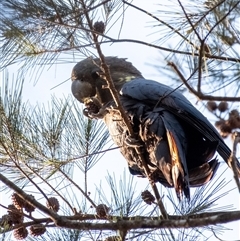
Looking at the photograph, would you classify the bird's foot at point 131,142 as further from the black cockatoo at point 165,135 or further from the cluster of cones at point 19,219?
the cluster of cones at point 19,219

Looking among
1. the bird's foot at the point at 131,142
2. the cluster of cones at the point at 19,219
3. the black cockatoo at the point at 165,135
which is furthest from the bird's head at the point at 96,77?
the cluster of cones at the point at 19,219

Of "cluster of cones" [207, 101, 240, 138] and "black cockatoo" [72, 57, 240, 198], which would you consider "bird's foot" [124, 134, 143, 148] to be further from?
"cluster of cones" [207, 101, 240, 138]

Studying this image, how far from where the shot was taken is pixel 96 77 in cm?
399

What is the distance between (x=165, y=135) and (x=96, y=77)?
0.95 meters

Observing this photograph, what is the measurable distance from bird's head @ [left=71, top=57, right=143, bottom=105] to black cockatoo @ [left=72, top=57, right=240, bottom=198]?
250mm

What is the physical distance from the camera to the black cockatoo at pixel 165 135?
305 centimetres

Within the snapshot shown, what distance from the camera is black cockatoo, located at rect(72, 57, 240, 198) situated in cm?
305

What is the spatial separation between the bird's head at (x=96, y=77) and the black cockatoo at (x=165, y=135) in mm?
250

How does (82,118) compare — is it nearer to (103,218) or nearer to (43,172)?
(43,172)

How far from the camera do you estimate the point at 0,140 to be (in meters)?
2.93

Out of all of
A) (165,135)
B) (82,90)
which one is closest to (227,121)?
(165,135)

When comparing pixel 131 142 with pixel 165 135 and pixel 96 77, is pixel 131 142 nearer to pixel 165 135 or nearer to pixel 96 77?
pixel 165 135

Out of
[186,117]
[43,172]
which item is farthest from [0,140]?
[186,117]

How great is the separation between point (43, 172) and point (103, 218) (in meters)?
0.57
